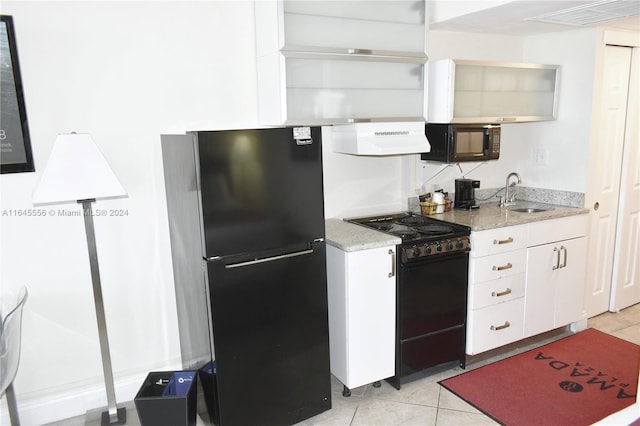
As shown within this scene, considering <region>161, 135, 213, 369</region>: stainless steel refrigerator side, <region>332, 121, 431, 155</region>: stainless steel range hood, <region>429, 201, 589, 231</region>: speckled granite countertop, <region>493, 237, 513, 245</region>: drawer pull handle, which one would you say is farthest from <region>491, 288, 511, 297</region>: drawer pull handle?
<region>161, 135, 213, 369</region>: stainless steel refrigerator side

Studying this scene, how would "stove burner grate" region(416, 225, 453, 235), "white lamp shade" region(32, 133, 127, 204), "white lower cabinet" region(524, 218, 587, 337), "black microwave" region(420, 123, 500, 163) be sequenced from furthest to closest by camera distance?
"white lower cabinet" region(524, 218, 587, 337)
"black microwave" region(420, 123, 500, 163)
"stove burner grate" region(416, 225, 453, 235)
"white lamp shade" region(32, 133, 127, 204)

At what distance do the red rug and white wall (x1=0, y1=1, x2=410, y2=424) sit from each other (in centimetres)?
195

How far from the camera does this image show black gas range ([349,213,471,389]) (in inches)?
112

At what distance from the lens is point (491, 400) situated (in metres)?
2.82

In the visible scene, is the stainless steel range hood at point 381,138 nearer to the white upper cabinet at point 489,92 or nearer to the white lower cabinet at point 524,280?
the white upper cabinet at point 489,92

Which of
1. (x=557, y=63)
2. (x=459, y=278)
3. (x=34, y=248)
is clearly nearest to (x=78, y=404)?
(x=34, y=248)

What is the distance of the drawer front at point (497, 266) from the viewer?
10.1ft

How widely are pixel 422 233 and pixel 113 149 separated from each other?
189 cm

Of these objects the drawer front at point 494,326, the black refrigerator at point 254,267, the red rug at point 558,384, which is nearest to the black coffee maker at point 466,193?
the drawer front at point 494,326

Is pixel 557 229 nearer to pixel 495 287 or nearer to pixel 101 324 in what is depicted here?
pixel 495 287

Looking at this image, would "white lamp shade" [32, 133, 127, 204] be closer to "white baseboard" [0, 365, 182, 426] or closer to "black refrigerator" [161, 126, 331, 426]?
"black refrigerator" [161, 126, 331, 426]

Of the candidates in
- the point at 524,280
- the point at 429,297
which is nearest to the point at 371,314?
the point at 429,297

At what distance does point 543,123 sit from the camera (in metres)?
3.87

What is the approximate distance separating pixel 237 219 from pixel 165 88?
0.99 m
